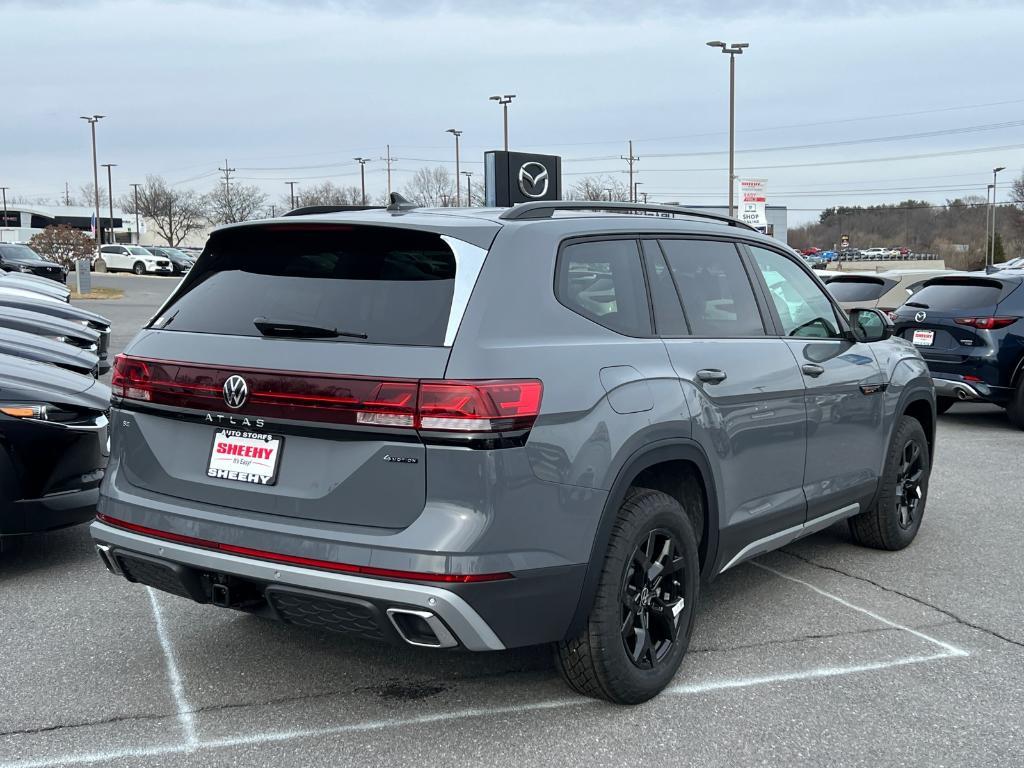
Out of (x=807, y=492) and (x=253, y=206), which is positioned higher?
(x=253, y=206)

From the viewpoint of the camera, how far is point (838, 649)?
14.4 ft

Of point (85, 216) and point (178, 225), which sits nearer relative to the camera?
point (178, 225)

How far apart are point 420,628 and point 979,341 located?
8872 mm

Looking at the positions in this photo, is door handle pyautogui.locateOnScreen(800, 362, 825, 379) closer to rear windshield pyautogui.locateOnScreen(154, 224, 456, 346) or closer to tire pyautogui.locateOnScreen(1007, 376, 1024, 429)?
rear windshield pyautogui.locateOnScreen(154, 224, 456, 346)

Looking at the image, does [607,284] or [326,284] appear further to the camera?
[607,284]

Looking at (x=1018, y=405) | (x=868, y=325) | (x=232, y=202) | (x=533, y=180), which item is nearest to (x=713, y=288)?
(x=868, y=325)

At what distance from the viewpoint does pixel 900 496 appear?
591 cm

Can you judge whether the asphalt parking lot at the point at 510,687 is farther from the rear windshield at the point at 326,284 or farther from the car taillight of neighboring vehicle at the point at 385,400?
the rear windshield at the point at 326,284

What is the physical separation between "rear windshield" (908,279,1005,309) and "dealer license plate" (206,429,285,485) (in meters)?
9.16

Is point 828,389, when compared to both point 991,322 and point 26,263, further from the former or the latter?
point 26,263

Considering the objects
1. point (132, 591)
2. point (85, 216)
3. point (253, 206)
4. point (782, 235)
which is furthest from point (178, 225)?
point (132, 591)

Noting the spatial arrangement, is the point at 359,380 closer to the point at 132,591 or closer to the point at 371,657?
the point at 371,657

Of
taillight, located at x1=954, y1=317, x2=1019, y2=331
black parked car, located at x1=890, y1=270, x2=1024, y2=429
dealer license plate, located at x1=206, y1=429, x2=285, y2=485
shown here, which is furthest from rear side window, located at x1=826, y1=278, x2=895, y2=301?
dealer license plate, located at x1=206, y1=429, x2=285, y2=485

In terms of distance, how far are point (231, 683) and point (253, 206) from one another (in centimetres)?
9999
